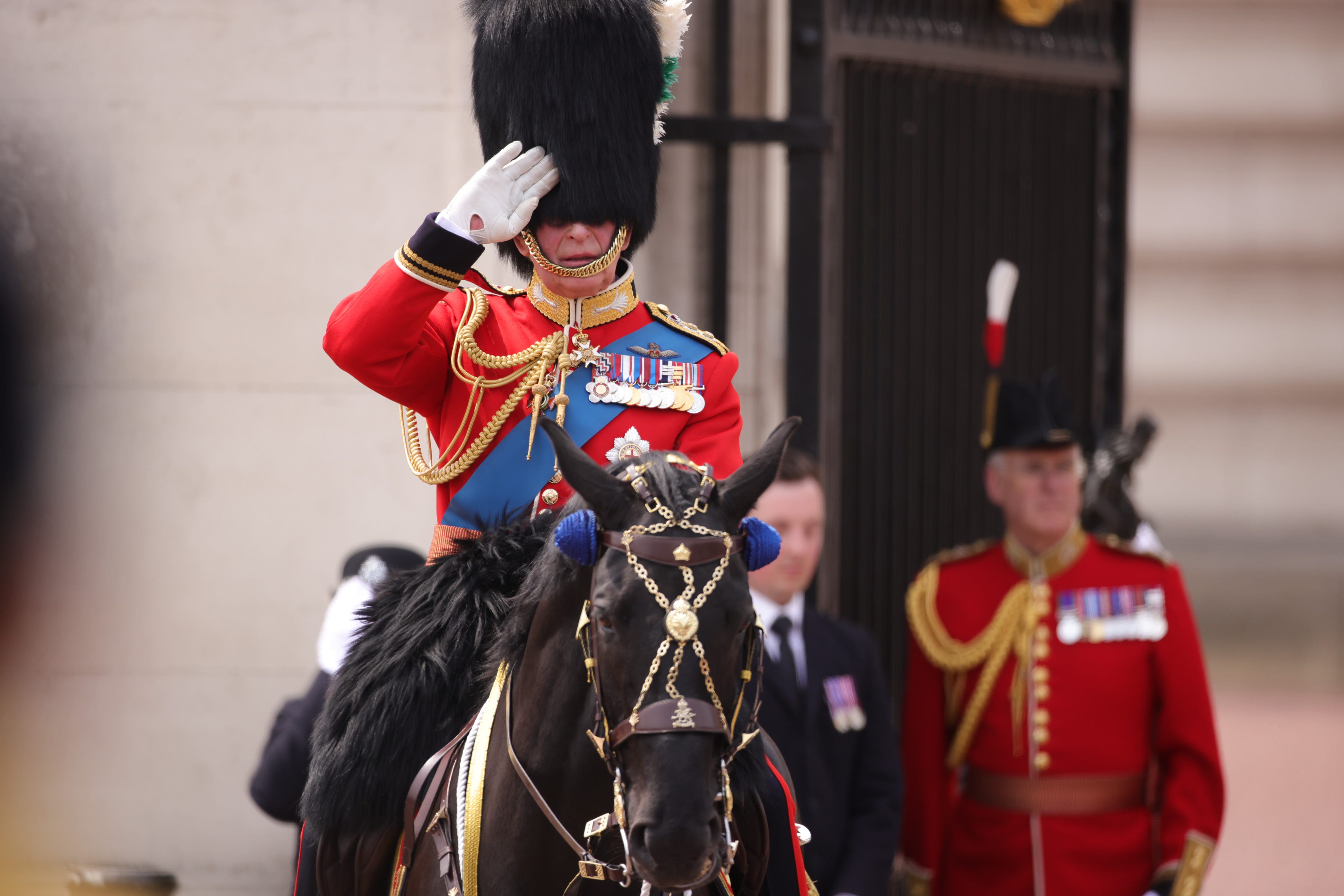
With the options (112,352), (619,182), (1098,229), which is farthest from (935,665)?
(112,352)

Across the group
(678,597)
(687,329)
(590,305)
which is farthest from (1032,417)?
(678,597)

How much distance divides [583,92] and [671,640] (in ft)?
4.03

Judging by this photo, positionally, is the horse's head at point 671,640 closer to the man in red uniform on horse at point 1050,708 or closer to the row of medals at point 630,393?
the row of medals at point 630,393

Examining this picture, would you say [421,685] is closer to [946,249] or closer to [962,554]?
[962,554]

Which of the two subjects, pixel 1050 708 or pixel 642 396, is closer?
pixel 642 396

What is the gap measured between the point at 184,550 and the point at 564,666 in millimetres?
2726

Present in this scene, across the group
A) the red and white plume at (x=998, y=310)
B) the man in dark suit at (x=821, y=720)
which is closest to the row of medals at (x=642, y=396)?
the man in dark suit at (x=821, y=720)

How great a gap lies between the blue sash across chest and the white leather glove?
12.4 inches

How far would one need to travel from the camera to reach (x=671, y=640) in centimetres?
205

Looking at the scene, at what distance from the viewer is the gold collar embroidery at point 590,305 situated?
113 inches

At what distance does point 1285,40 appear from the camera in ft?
32.3

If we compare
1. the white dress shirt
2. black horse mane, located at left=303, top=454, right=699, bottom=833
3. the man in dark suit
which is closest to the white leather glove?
black horse mane, located at left=303, top=454, right=699, bottom=833

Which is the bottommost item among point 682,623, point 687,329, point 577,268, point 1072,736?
point 1072,736

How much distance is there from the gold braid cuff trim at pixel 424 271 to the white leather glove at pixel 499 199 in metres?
0.07
